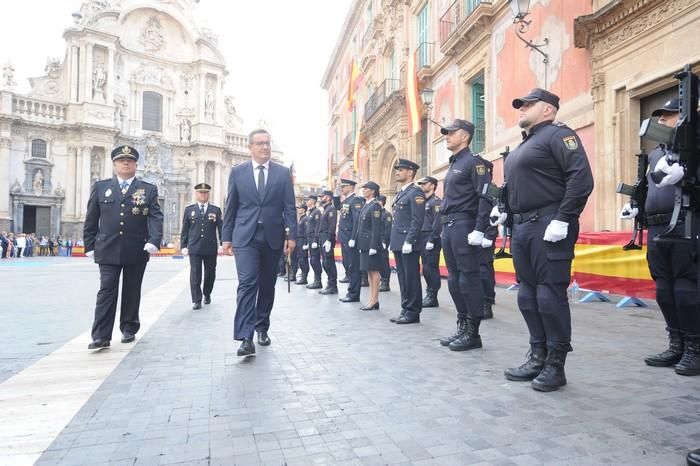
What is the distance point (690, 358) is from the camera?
371 cm

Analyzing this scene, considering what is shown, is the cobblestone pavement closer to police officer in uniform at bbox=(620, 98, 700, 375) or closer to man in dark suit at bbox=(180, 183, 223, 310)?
police officer in uniform at bbox=(620, 98, 700, 375)

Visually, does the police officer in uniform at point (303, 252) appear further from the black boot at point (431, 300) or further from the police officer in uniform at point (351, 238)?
the black boot at point (431, 300)

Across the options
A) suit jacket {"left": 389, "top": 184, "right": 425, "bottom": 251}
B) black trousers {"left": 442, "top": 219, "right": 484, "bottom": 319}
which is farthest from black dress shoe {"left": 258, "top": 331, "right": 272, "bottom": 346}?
suit jacket {"left": 389, "top": 184, "right": 425, "bottom": 251}

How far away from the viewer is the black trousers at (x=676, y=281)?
3.84 m

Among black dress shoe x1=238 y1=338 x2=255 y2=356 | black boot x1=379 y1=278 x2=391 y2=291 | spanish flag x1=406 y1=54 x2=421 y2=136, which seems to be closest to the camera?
black dress shoe x1=238 y1=338 x2=255 y2=356

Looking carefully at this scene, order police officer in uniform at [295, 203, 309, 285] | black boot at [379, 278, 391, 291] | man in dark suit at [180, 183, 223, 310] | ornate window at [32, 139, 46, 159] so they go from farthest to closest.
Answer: ornate window at [32, 139, 46, 159], police officer in uniform at [295, 203, 309, 285], black boot at [379, 278, 391, 291], man in dark suit at [180, 183, 223, 310]

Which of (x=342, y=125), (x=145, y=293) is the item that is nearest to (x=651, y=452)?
(x=145, y=293)

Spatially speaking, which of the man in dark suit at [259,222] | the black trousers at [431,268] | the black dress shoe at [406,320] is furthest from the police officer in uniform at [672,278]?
the black trousers at [431,268]

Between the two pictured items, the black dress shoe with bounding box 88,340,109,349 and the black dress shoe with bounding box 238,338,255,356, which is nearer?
the black dress shoe with bounding box 238,338,255,356

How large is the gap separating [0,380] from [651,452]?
14.0 ft

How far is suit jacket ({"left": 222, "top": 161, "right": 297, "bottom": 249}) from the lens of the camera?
15.2 ft

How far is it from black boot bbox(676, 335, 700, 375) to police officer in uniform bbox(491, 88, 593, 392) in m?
1.02

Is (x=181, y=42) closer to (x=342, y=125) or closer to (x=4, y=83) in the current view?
(x=4, y=83)

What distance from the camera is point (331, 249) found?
378 inches
